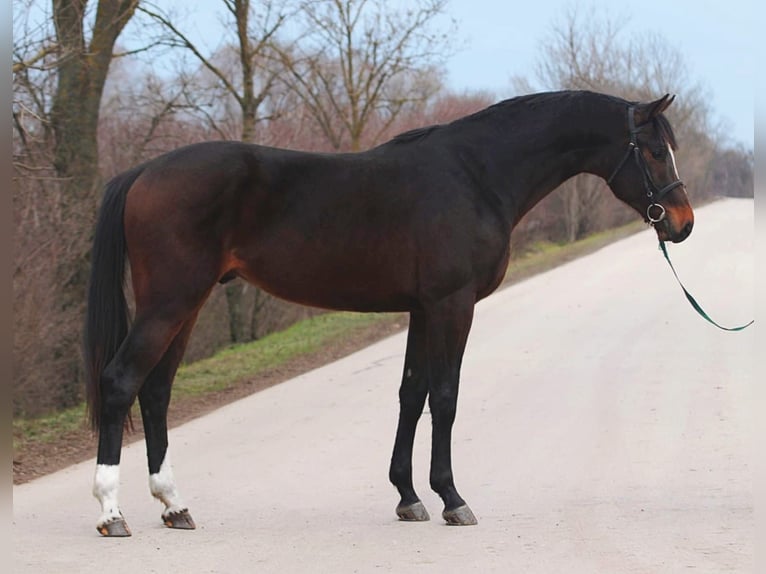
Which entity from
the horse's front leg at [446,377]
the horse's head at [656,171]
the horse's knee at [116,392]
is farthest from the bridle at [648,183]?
the horse's knee at [116,392]

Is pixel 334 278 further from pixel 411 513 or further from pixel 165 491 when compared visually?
pixel 165 491

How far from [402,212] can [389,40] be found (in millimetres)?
16393

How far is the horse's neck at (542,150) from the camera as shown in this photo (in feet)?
21.5

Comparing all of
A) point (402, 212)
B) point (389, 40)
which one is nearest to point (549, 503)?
point (402, 212)

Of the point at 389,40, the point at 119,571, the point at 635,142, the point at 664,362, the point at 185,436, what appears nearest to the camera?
the point at 119,571

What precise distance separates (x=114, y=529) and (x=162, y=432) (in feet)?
2.27

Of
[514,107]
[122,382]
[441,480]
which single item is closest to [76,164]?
[122,382]

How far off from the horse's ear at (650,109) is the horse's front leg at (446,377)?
61.0 inches

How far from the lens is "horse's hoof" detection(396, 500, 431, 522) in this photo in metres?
6.41

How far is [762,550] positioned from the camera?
13.9 feet

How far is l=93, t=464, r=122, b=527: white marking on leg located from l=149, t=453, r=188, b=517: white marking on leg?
325 millimetres

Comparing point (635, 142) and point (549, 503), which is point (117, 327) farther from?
point (635, 142)

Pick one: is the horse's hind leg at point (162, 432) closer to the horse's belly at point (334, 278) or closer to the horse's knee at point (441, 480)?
the horse's belly at point (334, 278)

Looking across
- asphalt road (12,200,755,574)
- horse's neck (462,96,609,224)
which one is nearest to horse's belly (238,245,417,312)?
horse's neck (462,96,609,224)
